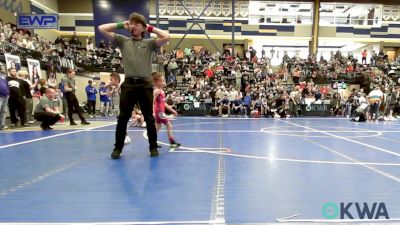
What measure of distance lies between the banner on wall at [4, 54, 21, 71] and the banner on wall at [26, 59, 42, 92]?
661 millimetres

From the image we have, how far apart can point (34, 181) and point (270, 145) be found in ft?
13.3

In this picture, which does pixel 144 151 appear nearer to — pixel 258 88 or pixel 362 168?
pixel 362 168

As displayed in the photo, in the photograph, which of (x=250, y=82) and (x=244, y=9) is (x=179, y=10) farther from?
(x=250, y=82)

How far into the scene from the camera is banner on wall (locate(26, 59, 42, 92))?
1239cm

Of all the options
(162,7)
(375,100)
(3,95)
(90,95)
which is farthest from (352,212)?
(162,7)

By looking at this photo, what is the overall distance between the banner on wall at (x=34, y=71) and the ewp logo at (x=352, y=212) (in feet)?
38.9

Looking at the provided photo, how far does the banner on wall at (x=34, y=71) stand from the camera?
12391mm

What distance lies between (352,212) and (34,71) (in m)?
13.0

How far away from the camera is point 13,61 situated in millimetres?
11312

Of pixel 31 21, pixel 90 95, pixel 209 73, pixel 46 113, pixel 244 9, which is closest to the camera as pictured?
pixel 46 113

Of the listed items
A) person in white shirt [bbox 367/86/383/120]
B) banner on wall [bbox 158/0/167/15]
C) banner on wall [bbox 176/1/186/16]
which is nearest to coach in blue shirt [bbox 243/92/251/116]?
person in white shirt [bbox 367/86/383/120]

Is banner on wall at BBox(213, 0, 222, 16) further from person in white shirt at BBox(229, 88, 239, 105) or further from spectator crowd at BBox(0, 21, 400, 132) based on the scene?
person in white shirt at BBox(229, 88, 239, 105)

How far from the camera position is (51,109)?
8.52 m

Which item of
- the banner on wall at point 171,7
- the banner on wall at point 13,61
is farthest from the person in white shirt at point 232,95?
the banner on wall at point 171,7
